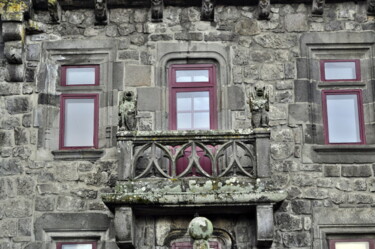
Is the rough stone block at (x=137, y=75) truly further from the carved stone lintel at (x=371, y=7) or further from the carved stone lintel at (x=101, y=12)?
the carved stone lintel at (x=371, y=7)

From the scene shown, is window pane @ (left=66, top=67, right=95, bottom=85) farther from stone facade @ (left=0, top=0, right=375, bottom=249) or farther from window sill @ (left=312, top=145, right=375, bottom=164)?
window sill @ (left=312, top=145, right=375, bottom=164)

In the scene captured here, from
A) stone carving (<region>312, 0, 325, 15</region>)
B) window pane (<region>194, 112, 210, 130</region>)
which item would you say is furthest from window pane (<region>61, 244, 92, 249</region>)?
stone carving (<region>312, 0, 325, 15</region>)

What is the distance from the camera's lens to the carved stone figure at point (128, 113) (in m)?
11.5

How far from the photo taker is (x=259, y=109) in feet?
37.8

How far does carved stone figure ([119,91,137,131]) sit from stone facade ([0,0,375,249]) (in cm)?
16

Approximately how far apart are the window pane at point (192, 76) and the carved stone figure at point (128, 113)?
1.46m

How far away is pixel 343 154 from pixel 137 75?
3.63 meters

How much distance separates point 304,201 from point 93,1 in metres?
4.90

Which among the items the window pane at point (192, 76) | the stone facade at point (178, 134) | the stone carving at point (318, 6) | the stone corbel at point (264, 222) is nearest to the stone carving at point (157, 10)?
the stone facade at point (178, 134)

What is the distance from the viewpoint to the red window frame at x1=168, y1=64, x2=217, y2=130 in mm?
12578

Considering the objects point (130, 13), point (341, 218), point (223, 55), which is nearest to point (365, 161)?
point (341, 218)

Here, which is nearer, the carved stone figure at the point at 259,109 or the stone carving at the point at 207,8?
the carved stone figure at the point at 259,109

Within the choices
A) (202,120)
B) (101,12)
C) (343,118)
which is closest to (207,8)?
(101,12)

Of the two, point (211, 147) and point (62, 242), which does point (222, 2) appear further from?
point (62, 242)
